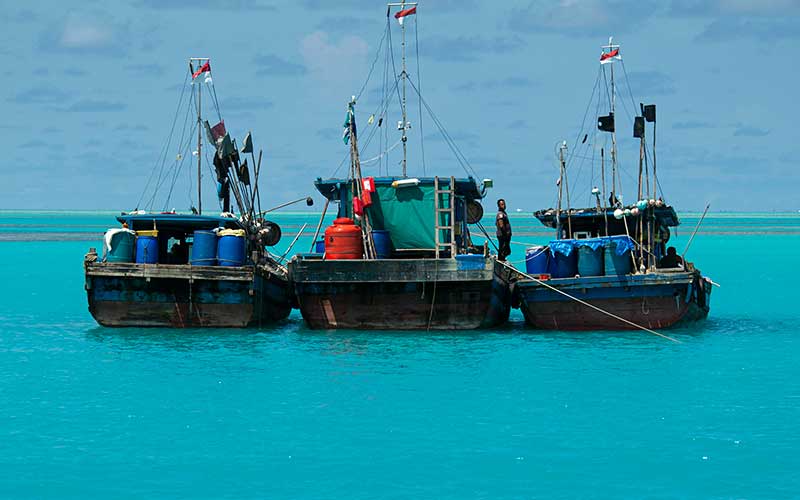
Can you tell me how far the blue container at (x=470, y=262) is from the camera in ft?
81.4

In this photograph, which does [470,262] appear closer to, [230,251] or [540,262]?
[540,262]

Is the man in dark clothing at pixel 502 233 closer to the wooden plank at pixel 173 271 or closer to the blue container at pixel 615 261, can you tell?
the blue container at pixel 615 261

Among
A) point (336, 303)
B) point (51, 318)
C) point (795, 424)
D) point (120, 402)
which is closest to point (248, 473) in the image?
point (120, 402)

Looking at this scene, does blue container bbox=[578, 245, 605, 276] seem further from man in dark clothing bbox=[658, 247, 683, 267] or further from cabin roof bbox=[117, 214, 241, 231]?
cabin roof bbox=[117, 214, 241, 231]

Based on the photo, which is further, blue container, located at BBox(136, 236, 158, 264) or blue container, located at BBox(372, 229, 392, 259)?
blue container, located at BBox(372, 229, 392, 259)

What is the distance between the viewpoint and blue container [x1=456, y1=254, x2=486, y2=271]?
24797mm

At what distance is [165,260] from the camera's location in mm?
27828

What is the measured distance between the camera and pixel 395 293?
2528 cm

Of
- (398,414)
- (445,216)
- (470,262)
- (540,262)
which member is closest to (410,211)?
(445,216)

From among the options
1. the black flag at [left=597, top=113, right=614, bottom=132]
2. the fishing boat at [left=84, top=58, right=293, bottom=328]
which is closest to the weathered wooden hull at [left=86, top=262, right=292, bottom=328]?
the fishing boat at [left=84, top=58, right=293, bottom=328]

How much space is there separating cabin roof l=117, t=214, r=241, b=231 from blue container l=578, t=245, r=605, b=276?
8511 millimetres

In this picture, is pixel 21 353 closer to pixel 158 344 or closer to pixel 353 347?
pixel 158 344

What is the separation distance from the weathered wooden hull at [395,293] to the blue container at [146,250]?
10.9ft

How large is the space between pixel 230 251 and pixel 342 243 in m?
2.73
